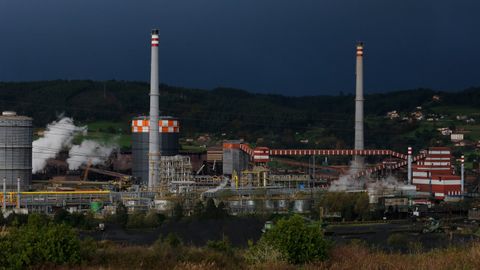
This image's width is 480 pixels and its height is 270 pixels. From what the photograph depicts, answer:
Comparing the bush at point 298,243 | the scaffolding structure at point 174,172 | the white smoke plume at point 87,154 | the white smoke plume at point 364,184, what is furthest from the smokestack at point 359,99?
the bush at point 298,243

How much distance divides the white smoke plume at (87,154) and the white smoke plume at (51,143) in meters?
0.70

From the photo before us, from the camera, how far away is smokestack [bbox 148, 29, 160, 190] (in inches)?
1494

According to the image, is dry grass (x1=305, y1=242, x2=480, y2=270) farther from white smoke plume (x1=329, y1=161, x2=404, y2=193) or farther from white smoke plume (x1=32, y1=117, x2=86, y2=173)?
white smoke plume (x1=32, y1=117, x2=86, y2=173)

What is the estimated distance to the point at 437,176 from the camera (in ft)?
134

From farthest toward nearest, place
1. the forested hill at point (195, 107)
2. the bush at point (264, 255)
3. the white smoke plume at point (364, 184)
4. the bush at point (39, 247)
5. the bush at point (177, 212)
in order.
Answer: the forested hill at point (195, 107), the white smoke plume at point (364, 184), the bush at point (177, 212), the bush at point (264, 255), the bush at point (39, 247)

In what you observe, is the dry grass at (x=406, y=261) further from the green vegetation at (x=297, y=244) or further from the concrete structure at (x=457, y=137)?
the concrete structure at (x=457, y=137)

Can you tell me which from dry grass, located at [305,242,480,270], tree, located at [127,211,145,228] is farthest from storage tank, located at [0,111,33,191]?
dry grass, located at [305,242,480,270]

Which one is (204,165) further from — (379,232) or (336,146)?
(379,232)

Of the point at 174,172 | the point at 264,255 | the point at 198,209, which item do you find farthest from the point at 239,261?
the point at 174,172

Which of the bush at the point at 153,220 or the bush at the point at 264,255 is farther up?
the bush at the point at 264,255

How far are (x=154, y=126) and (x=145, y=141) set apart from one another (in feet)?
11.6

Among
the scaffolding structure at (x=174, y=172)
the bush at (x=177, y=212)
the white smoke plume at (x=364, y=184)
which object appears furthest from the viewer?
the white smoke plume at (x=364, y=184)

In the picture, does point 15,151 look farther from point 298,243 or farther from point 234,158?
point 298,243

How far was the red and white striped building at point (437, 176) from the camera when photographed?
40156 mm
